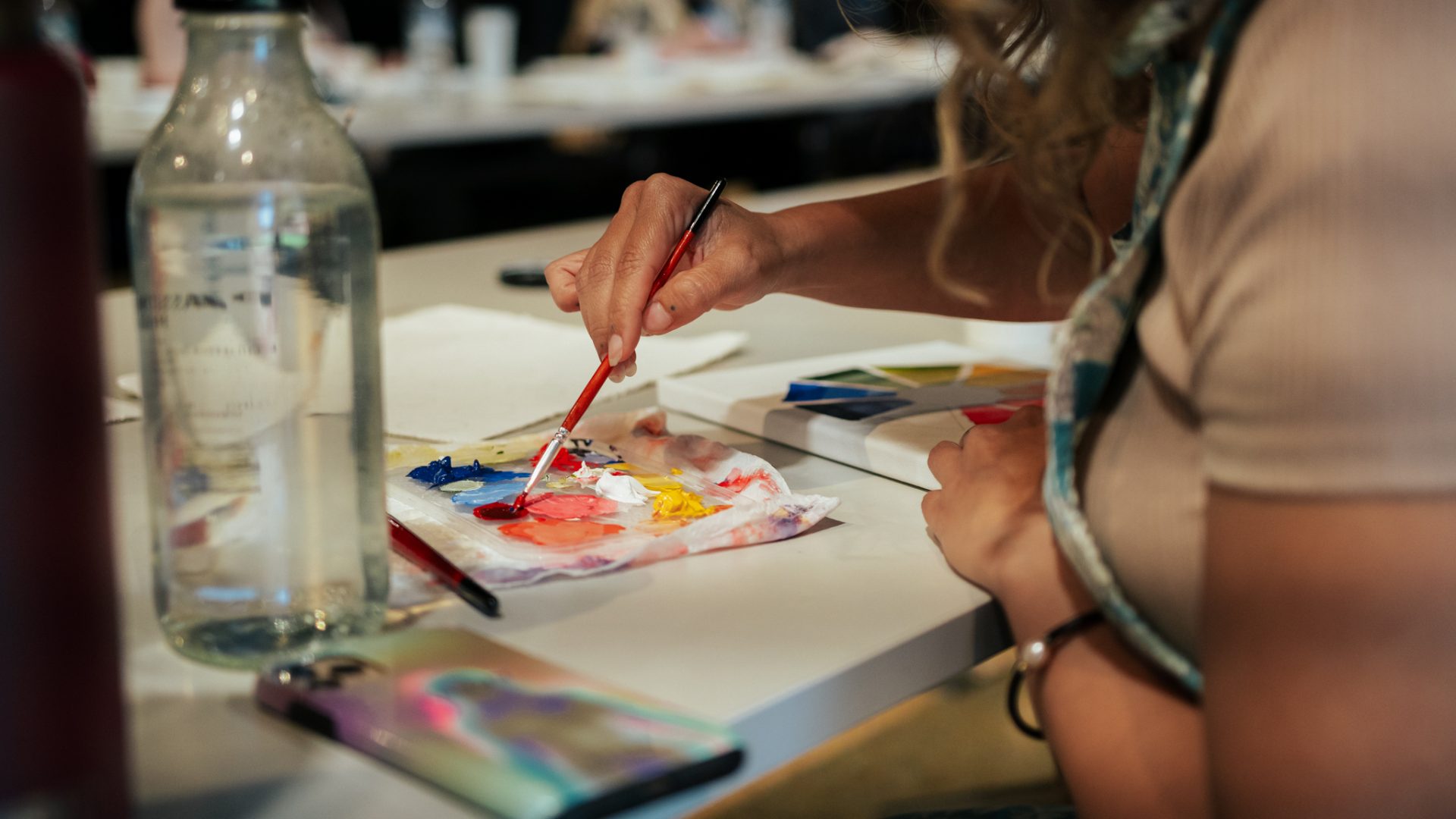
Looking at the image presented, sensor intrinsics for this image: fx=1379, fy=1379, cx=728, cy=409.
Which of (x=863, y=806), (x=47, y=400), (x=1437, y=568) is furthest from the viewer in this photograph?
(x=863, y=806)

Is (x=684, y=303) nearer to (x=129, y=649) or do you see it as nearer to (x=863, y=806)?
(x=129, y=649)

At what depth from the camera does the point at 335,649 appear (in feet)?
1.74

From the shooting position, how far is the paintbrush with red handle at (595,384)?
0.74 metres

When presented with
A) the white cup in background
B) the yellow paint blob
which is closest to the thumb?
the yellow paint blob

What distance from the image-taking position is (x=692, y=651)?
56cm

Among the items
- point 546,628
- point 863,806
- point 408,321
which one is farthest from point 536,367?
point 863,806

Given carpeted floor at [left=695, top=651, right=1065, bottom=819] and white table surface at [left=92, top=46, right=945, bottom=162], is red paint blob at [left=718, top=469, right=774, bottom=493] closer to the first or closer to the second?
carpeted floor at [left=695, top=651, right=1065, bottom=819]

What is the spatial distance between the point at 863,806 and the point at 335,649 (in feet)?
4.21

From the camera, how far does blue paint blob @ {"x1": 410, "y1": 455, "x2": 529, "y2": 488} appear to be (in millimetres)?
761

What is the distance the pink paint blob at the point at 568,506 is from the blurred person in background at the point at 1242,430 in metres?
0.17

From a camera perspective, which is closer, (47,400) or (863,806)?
(47,400)

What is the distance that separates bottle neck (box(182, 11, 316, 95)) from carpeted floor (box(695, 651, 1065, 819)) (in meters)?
1.20

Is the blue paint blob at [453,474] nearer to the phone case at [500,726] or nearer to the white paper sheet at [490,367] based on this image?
the white paper sheet at [490,367]

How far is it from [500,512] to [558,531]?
0.04m
